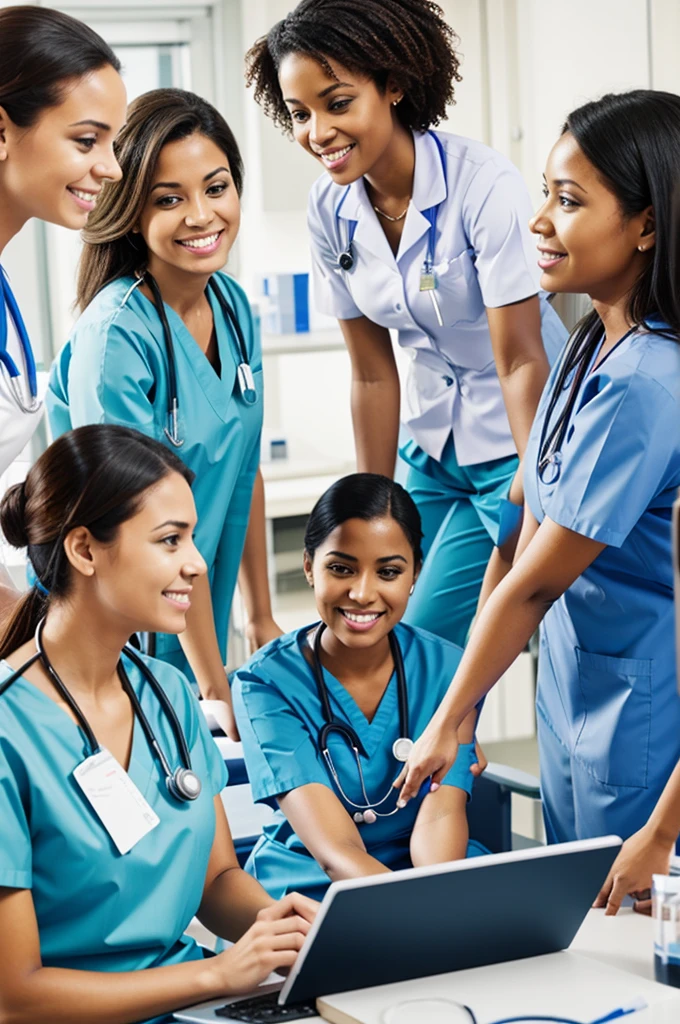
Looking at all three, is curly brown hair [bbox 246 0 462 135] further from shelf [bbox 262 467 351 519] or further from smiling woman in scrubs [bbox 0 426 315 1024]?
shelf [bbox 262 467 351 519]

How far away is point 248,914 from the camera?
1.44 m

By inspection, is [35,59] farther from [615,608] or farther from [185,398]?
[615,608]

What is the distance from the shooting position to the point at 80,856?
4.30 ft

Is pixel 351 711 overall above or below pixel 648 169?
below

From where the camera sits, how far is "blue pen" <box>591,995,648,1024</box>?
1.13 m

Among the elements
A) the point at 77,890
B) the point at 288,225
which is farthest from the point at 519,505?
the point at 288,225

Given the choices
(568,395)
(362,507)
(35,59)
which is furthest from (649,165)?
(35,59)

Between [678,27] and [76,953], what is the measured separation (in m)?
2.72

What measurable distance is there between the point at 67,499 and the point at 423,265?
3.07 feet

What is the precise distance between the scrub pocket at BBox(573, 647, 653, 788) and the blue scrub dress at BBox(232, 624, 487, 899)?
247 mm

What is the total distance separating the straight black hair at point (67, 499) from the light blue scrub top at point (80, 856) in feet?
0.33

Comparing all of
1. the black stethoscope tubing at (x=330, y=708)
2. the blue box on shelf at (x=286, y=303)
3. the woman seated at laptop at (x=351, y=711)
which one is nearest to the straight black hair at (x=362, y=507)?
the woman seated at laptop at (x=351, y=711)

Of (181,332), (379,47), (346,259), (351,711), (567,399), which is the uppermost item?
(379,47)

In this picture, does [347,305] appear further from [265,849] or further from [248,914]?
[248,914]
